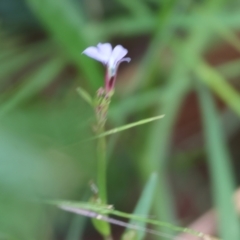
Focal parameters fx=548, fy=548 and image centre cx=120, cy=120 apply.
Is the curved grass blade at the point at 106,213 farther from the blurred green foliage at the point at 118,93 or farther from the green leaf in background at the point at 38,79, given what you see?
the green leaf in background at the point at 38,79

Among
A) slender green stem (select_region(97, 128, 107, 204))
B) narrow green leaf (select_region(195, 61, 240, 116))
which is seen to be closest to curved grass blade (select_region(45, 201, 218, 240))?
slender green stem (select_region(97, 128, 107, 204))

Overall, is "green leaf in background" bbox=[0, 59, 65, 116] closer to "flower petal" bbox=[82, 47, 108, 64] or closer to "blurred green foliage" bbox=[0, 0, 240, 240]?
"blurred green foliage" bbox=[0, 0, 240, 240]

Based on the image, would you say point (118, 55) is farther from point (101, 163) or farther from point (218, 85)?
point (218, 85)

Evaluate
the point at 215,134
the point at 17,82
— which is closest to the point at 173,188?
the point at 215,134

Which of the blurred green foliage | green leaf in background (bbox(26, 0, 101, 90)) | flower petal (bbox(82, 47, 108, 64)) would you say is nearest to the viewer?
flower petal (bbox(82, 47, 108, 64))

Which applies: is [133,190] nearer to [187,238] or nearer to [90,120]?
[187,238]

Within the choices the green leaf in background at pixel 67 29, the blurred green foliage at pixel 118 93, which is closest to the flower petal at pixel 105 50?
the blurred green foliage at pixel 118 93

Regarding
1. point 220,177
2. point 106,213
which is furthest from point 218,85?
point 106,213
